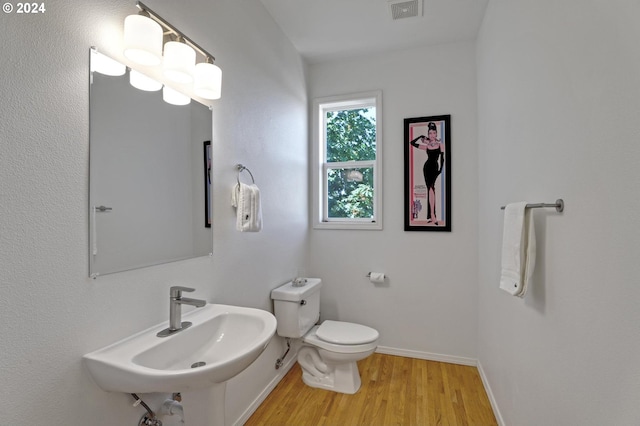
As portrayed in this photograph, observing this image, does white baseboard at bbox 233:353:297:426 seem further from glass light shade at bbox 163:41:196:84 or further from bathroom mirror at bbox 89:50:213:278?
glass light shade at bbox 163:41:196:84

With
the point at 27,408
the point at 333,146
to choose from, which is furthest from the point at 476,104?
the point at 27,408

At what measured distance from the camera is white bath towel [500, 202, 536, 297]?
4.07ft

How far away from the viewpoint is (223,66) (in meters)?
1.74

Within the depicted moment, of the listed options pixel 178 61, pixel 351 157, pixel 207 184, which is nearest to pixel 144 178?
pixel 207 184

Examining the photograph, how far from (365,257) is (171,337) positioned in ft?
6.28

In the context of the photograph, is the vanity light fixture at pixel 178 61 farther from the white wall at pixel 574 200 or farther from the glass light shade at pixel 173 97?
the white wall at pixel 574 200

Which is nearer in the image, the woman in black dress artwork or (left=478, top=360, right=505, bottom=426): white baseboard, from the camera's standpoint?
(left=478, top=360, right=505, bottom=426): white baseboard

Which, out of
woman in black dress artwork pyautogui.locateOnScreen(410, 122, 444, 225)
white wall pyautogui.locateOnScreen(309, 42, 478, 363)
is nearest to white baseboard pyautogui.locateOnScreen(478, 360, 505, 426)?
white wall pyautogui.locateOnScreen(309, 42, 478, 363)

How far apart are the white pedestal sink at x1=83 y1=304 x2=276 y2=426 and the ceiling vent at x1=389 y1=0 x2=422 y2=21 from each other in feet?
7.05

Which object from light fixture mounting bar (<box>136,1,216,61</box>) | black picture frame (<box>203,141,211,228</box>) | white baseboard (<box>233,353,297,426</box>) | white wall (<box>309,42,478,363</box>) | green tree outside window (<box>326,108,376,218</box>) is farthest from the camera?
green tree outside window (<box>326,108,376,218</box>)

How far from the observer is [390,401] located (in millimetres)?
Result: 2104

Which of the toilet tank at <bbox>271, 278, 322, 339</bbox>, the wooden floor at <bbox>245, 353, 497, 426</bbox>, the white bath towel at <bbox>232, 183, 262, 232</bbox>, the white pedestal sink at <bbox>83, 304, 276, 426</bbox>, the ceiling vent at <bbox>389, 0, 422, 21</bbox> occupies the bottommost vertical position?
the wooden floor at <bbox>245, 353, 497, 426</bbox>

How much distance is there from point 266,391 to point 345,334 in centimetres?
66

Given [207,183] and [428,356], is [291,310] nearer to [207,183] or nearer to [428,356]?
[207,183]
